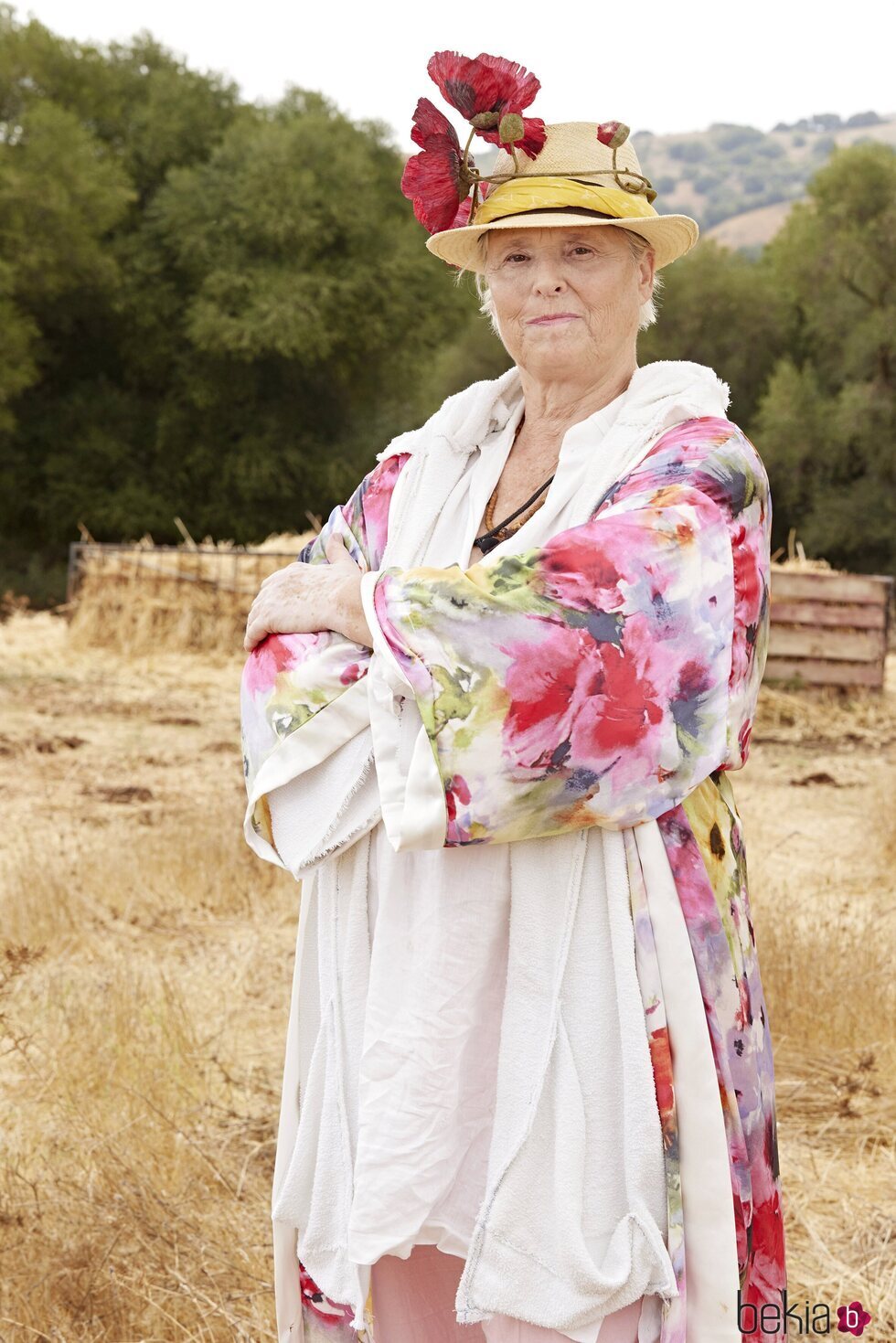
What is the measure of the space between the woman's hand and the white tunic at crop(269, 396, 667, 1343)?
12cm

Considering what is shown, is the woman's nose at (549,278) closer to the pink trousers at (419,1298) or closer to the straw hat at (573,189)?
the straw hat at (573,189)

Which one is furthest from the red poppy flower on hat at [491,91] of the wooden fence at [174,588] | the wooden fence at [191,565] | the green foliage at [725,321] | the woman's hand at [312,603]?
the green foliage at [725,321]

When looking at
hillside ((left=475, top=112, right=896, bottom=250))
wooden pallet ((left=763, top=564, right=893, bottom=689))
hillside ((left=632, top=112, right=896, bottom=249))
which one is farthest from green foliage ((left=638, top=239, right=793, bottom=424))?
hillside ((left=632, top=112, right=896, bottom=249))

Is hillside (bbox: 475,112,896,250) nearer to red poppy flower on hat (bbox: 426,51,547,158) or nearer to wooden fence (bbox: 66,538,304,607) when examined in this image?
wooden fence (bbox: 66,538,304,607)

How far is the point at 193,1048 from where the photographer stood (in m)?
3.50

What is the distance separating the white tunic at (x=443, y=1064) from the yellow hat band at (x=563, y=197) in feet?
1.99

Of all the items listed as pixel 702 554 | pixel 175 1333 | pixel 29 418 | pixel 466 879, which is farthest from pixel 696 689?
pixel 29 418

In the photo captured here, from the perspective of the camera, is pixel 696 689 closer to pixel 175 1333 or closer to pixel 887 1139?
pixel 175 1333

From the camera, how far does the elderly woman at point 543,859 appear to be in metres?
1.50

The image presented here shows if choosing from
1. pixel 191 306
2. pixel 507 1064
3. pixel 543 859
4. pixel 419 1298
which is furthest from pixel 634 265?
pixel 191 306

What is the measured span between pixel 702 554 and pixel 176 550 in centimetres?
1053

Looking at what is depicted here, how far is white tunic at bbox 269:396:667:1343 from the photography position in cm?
157

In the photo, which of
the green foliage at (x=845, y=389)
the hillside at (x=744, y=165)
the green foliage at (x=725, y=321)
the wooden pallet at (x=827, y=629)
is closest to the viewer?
the wooden pallet at (x=827, y=629)

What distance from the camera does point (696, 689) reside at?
154cm
